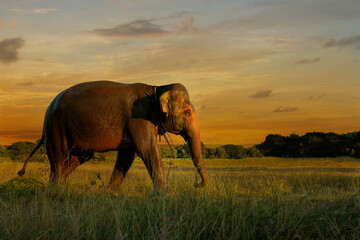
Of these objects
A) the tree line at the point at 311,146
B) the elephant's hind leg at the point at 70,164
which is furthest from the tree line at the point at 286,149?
the elephant's hind leg at the point at 70,164

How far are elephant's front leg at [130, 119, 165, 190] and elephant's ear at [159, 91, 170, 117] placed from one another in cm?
48

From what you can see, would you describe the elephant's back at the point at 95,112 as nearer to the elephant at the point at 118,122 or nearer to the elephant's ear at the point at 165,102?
the elephant at the point at 118,122

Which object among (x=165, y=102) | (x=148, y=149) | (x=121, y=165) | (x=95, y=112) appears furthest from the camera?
(x=121, y=165)

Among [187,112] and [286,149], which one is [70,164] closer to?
[187,112]

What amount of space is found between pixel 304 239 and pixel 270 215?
49 cm

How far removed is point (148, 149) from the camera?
8188 mm

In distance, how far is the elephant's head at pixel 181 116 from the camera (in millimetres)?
8492

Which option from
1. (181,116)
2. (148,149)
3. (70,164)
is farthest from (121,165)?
(181,116)

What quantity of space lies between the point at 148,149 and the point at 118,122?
92 centimetres

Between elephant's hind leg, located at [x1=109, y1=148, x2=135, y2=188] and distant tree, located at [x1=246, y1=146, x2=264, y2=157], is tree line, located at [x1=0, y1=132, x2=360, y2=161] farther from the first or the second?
elephant's hind leg, located at [x1=109, y1=148, x2=135, y2=188]

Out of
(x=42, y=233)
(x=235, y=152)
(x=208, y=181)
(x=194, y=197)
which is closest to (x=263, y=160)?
(x=235, y=152)

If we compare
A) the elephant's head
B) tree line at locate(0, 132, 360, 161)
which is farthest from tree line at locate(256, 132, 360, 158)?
the elephant's head

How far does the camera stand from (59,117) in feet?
29.1

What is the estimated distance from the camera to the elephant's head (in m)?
8.49
